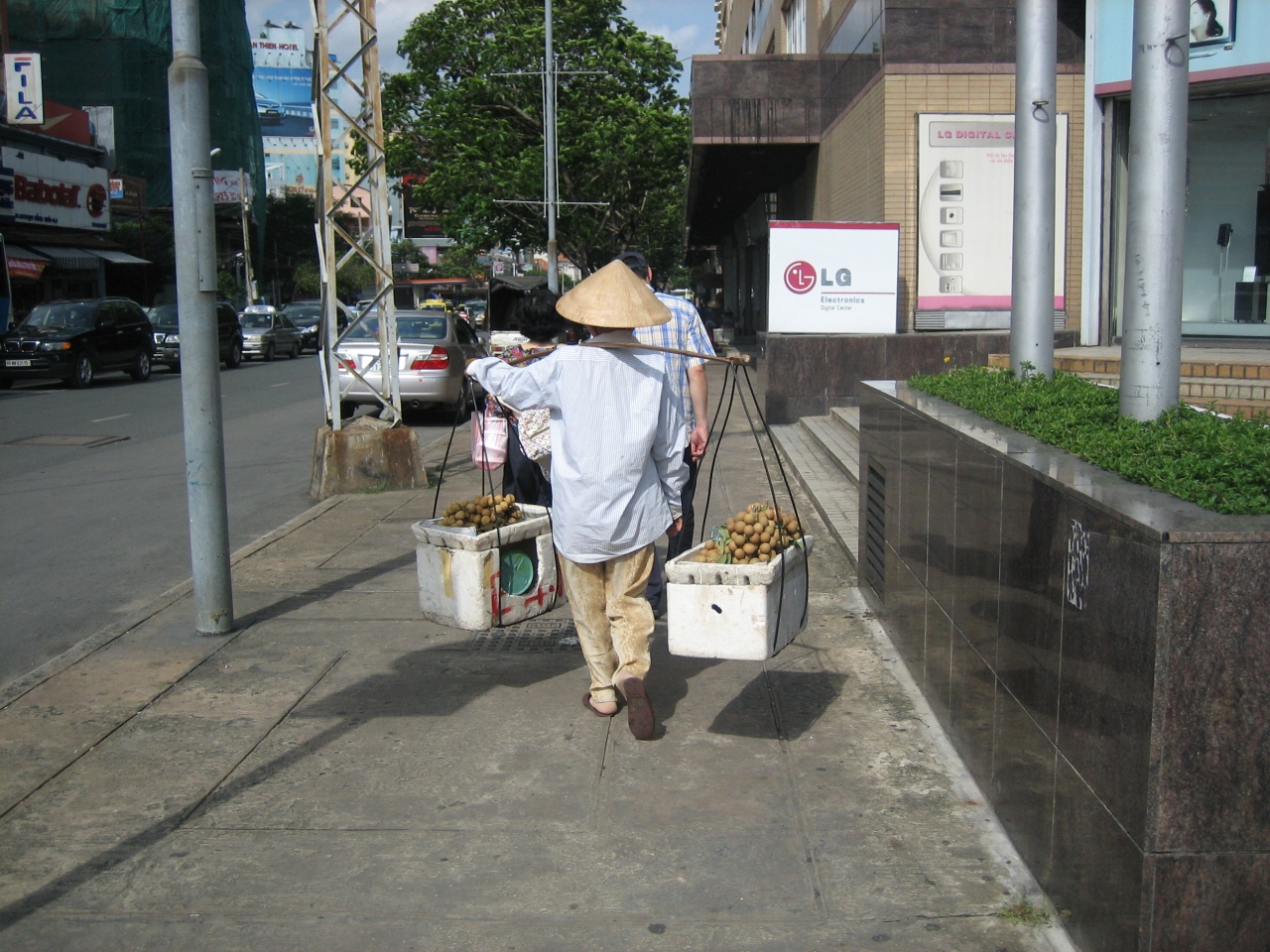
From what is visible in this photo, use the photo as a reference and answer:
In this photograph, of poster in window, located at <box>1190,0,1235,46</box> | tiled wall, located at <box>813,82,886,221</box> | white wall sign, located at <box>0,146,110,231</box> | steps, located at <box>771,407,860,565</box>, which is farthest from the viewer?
white wall sign, located at <box>0,146,110,231</box>

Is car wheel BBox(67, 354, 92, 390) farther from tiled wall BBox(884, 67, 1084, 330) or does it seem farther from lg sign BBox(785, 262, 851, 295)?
tiled wall BBox(884, 67, 1084, 330)

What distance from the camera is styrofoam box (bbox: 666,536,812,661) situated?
434 cm

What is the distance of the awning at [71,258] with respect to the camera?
3677cm

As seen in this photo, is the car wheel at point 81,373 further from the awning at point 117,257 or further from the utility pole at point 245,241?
the utility pole at point 245,241

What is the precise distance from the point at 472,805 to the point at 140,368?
81.1 ft

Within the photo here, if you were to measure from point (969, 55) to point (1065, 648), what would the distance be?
40.1 ft

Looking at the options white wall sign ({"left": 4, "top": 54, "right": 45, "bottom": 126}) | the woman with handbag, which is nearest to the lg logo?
the woman with handbag

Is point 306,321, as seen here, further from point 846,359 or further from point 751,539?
point 751,539

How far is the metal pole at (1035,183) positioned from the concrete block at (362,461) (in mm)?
6353

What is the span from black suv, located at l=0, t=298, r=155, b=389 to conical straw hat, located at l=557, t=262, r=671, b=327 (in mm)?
21632

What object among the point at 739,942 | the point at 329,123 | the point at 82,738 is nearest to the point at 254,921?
the point at 739,942

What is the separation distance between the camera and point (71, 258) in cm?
3816

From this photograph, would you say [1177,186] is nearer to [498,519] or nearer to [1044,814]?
[1044,814]

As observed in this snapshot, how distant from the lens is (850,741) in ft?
15.6
